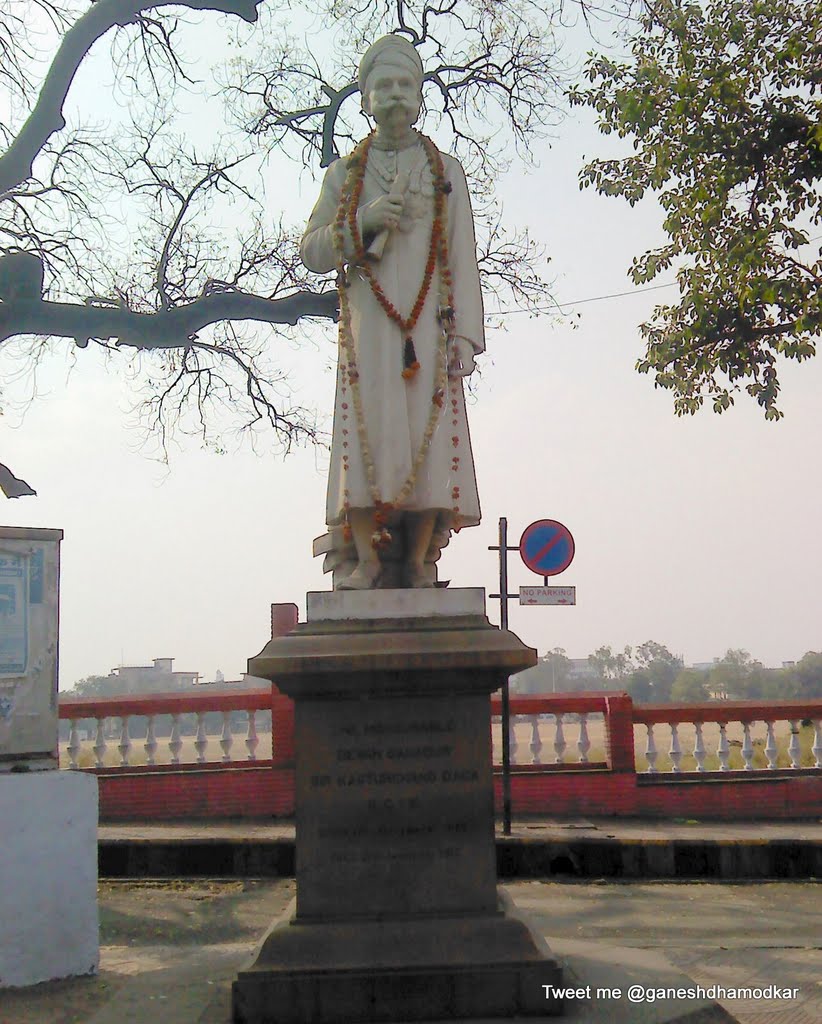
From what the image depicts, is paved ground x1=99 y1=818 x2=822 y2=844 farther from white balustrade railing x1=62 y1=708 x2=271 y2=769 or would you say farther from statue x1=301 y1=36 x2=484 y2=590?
statue x1=301 y1=36 x2=484 y2=590

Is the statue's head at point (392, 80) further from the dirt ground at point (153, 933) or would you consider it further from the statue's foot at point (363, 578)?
the dirt ground at point (153, 933)

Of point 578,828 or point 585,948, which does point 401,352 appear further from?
point 578,828

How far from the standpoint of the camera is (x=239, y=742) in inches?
495

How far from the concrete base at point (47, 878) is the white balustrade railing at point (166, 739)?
6.68 metres

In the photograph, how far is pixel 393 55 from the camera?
17.8 feet

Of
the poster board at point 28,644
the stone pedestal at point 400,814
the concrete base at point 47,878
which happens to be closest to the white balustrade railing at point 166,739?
the poster board at point 28,644

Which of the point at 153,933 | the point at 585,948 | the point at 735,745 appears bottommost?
the point at 153,933

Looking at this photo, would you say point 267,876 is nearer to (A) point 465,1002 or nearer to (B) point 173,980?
(B) point 173,980

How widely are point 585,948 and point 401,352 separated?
277 centimetres

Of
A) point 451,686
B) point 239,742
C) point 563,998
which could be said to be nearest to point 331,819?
point 451,686

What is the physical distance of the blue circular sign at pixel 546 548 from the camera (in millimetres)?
11078

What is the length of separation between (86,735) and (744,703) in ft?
22.8

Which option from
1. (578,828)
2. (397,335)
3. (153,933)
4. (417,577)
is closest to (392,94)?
(397,335)

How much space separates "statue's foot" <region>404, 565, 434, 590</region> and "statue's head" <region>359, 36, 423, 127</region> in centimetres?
205
